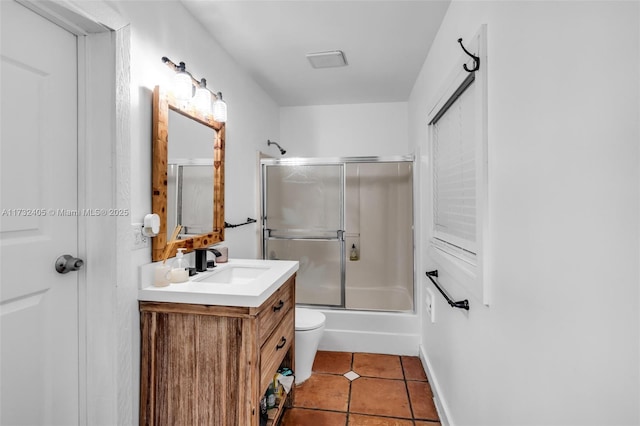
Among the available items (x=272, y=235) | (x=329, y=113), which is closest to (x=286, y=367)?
(x=272, y=235)

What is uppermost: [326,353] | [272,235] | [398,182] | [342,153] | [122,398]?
[342,153]

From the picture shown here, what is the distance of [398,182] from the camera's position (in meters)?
3.21

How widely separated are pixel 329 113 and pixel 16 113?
2841 millimetres

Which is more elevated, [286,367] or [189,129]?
[189,129]

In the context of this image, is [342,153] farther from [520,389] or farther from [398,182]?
[520,389]

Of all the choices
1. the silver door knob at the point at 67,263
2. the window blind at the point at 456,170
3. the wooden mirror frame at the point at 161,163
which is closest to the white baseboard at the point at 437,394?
the window blind at the point at 456,170

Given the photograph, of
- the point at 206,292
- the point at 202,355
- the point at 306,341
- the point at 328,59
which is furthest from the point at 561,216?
the point at 328,59

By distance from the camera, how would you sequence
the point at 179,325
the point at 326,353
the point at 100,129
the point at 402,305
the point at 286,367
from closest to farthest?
the point at 100,129, the point at 179,325, the point at 286,367, the point at 326,353, the point at 402,305

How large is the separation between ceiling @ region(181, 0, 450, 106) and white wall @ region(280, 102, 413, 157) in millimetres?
467

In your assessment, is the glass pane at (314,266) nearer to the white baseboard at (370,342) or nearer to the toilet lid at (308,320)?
the white baseboard at (370,342)

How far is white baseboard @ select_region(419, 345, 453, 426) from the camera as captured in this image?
5.89 ft

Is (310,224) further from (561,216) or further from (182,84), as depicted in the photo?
(561,216)

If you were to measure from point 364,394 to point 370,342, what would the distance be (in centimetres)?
66

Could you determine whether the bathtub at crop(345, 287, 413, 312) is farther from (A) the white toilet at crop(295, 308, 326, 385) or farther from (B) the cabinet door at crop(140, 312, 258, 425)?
(B) the cabinet door at crop(140, 312, 258, 425)
